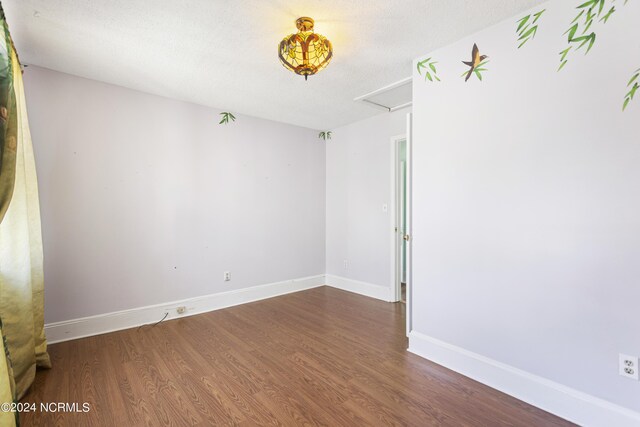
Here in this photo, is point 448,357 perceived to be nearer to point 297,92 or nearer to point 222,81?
point 297,92

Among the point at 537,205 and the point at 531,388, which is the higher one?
the point at 537,205

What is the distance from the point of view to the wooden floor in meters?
1.69

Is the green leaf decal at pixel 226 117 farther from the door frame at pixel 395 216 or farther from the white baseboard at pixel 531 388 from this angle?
the white baseboard at pixel 531 388

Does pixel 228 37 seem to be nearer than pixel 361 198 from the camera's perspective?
Yes

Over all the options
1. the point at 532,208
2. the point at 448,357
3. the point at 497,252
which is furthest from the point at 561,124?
the point at 448,357

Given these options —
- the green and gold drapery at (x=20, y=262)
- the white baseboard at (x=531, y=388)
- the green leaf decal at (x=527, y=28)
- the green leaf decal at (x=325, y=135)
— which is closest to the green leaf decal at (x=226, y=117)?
the green leaf decal at (x=325, y=135)

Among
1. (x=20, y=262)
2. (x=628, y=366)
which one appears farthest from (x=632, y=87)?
(x=20, y=262)

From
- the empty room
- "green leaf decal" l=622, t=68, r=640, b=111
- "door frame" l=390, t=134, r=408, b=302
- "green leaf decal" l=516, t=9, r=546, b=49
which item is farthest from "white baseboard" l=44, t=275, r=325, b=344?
"green leaf decal" l=622, t=68, r=640, b=111

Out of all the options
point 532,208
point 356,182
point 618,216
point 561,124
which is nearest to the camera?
point 618,216

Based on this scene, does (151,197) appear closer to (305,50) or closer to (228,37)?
(228,37)

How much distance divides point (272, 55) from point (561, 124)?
2.12 metres

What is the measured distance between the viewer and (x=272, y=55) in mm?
2357

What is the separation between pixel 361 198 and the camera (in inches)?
167

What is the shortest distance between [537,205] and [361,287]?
2768mm
